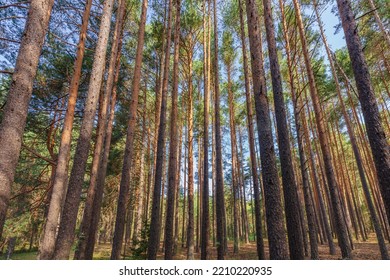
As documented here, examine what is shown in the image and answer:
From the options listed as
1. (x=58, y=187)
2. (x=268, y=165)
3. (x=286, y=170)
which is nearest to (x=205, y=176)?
(x=286, y=170)

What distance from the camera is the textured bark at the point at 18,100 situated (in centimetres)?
271

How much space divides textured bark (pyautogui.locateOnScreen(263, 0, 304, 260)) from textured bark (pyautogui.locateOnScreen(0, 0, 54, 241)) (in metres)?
5.06

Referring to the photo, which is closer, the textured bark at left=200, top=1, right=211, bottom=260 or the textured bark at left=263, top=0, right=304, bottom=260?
the textured bark at left=263, top=0, right=304, bottom=260

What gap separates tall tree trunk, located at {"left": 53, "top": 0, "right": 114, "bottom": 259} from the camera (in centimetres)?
471

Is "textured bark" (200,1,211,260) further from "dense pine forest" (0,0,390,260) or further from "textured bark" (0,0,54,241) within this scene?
"textured bark" (0,0,54,241)

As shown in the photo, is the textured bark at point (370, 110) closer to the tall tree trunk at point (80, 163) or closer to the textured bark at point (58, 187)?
the tall tree trunk at point (80, 163)

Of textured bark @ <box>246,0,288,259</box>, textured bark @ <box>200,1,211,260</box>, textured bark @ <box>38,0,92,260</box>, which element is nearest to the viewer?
textured bark @ <box>246,0,288,259</box>

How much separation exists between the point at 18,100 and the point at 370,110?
19.8 ft

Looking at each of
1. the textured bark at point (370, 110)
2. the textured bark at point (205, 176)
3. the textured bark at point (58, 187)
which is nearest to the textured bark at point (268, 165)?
the textured bark at point (370, 110)

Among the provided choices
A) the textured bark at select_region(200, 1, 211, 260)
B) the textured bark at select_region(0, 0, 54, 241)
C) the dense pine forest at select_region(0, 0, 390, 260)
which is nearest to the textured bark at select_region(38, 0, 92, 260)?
the dense pine forest at select_region(0, 0, 390, 260)

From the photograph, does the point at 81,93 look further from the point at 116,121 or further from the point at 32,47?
the point at 32,47

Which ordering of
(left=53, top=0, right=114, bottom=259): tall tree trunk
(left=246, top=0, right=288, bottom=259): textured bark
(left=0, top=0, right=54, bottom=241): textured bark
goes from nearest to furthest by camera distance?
(left=0, top=0, right=54, bottom=241): textured bark < (left=246, top=0, right=288, bottom=259): textured bark < (left=53, top=0, right=114, bottom=259): tall tree trunk

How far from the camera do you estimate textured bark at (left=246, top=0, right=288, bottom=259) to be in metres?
3.55
